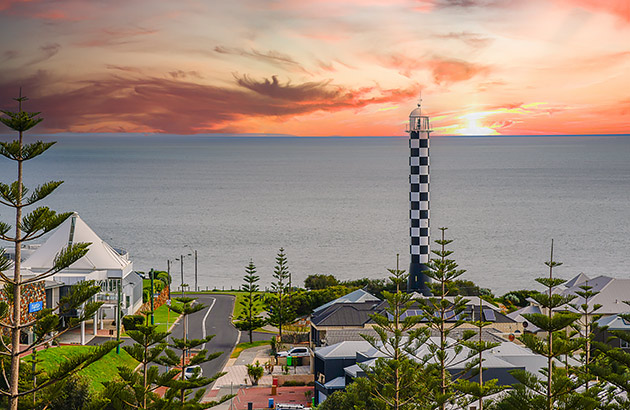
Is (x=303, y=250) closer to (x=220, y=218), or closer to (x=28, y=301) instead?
(x=220, y=218)

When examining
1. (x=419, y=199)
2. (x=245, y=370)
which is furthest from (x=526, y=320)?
(x=245, y=370)

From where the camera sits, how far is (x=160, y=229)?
345 ft

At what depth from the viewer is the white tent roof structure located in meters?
36.0

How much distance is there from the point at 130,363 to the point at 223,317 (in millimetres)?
12852

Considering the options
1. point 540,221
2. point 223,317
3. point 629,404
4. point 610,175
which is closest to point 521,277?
point 223,317

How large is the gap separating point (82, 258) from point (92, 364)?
25.8 ft

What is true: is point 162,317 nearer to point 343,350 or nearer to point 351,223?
point 343,350

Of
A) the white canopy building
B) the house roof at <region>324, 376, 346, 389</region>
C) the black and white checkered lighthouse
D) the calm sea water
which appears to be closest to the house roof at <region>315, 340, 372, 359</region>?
the house roof at <region>324, 376, 346, 389</region>

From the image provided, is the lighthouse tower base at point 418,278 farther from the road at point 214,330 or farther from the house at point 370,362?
the house at point 370,362

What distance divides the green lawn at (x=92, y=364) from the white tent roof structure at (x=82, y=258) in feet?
Answer: 19.6

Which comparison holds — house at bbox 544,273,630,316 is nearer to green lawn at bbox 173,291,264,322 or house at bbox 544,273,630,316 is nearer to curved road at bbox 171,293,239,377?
curved road at bbox 171,293,239,377

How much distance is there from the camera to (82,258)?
35812 millimetres

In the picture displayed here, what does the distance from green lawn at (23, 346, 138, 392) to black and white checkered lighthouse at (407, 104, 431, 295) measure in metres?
14.7

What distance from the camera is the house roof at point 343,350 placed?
28.3m
